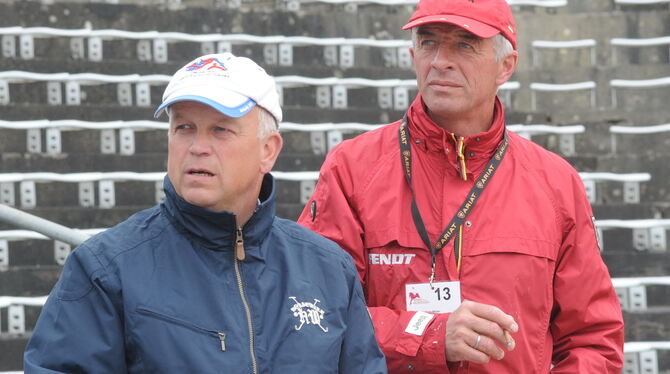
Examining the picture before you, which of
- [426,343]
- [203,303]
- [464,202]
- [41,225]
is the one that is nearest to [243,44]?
[41,225]

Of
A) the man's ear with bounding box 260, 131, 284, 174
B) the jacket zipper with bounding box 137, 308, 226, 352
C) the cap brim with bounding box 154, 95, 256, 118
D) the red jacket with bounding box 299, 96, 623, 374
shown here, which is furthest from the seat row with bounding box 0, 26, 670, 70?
the jacket zipper with bounding box 137, 308, 226, 352

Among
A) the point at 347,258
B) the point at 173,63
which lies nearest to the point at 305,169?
the point at 173,63

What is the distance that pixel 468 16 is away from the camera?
A: 9.21ft

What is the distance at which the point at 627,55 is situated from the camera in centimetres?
820

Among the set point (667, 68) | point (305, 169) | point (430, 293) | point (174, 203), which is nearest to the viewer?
point (174, 203)

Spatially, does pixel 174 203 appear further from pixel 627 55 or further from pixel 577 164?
pixel 627 55

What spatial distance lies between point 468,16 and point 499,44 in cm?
15

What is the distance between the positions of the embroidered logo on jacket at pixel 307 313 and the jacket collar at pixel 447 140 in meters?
0.72

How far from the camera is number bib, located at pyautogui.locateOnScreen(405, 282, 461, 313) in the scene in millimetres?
2719

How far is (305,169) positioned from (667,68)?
3.07 metres

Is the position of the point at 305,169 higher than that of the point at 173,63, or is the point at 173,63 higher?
the point at 173,63

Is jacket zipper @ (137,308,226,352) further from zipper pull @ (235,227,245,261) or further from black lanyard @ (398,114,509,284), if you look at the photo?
black lanyard @ (398,114,509,284)

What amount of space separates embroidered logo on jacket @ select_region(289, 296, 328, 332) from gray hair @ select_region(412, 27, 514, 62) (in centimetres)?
91

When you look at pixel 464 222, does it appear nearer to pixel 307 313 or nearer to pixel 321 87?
pixel 307 313
